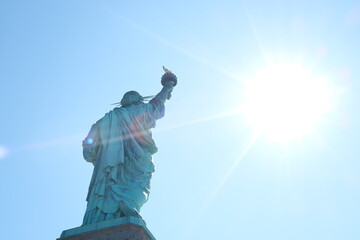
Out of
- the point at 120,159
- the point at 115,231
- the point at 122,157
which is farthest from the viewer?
the point at 122,157

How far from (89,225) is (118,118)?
4.16 metres

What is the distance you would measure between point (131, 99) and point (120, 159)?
10.4 feet

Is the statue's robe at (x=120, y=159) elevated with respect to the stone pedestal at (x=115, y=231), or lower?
elevated

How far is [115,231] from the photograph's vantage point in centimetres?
1124

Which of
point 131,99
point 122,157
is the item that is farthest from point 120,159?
point 131,99

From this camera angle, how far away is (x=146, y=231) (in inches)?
448

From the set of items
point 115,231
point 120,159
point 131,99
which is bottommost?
point 115,231

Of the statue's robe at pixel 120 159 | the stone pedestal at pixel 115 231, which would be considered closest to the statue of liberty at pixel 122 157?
the statue's robe at pixel 120 159

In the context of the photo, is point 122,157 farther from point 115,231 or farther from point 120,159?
point 115,231

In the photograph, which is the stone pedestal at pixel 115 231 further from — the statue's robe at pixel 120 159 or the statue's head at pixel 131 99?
the statue's head at pixel 131 99

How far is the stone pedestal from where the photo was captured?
11117 mm

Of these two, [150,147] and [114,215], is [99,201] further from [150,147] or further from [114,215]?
[150,147]

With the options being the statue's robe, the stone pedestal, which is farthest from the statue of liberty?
the stone pedestal

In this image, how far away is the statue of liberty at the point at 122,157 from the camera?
41.5 ft
